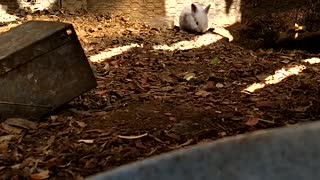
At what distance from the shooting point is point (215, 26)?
6633 millimetres

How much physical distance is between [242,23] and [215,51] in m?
1.39

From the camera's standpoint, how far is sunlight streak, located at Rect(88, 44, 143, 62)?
4.94m

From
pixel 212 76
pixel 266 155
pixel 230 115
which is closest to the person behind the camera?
pixel 266 155

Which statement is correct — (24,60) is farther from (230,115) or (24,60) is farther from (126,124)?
(230,115)

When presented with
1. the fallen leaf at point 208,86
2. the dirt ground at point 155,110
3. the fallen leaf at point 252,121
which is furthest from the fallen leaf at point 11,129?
the fallen leaf at point 208,86

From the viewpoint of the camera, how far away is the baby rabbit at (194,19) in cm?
621

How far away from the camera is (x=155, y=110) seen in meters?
3.31

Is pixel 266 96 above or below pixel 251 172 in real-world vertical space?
below

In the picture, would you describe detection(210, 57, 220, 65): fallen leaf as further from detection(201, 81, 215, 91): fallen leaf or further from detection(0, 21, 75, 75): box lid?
detection(0, 21, 75, 75): box lid

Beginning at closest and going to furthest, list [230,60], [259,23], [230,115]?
[230,115]
[230,60]
[259,23]

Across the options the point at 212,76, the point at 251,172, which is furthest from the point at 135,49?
the point at 251,172

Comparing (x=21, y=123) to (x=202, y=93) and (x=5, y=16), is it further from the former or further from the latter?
(x=5, y=16)

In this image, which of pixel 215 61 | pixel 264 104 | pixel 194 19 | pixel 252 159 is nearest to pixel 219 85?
pixel 264 104

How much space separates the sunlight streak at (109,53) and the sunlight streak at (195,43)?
34 cm
